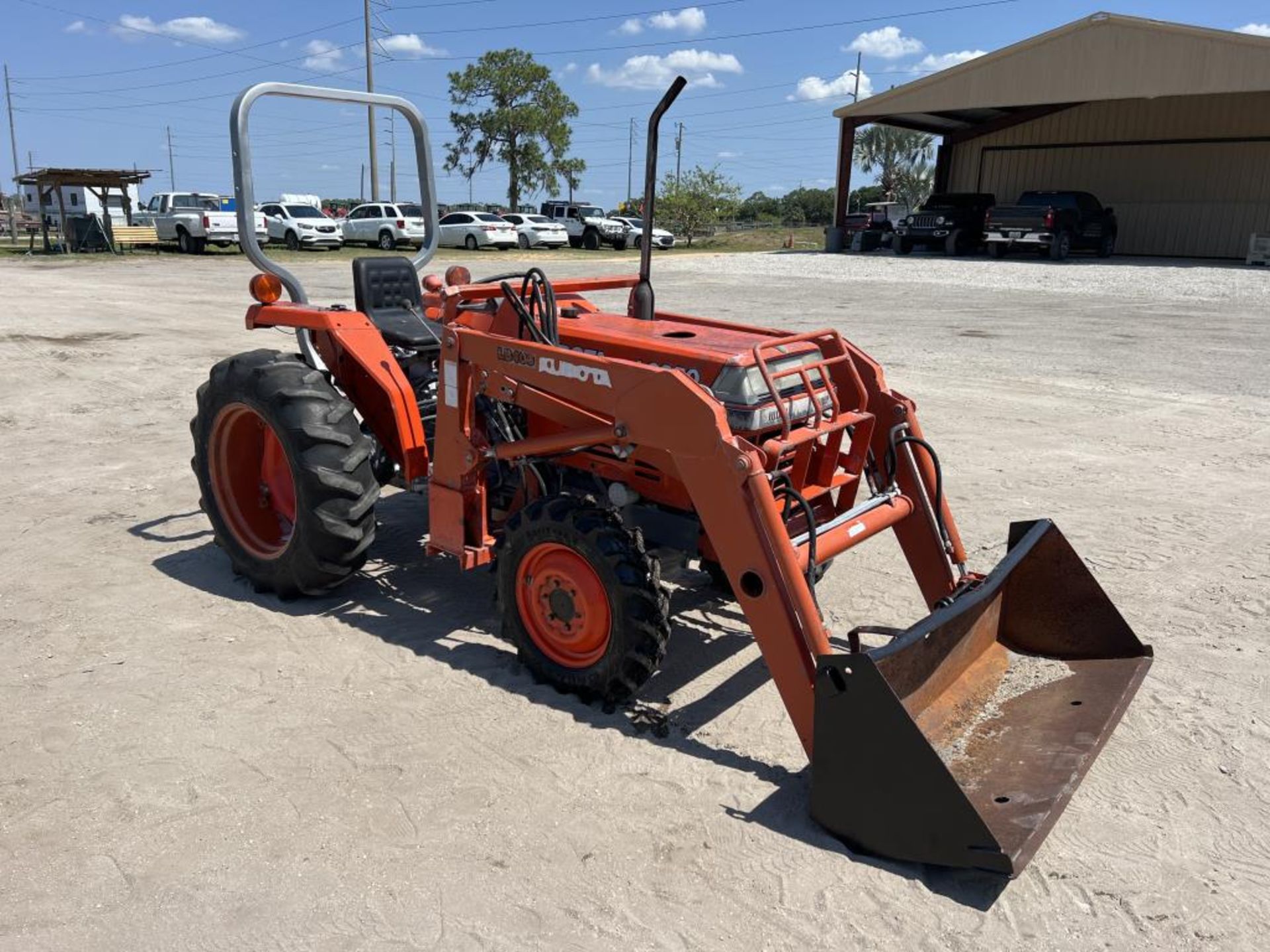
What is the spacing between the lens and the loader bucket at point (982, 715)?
8.48ft

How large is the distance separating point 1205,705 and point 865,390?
65.0 inches

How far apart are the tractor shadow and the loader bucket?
0.12 meters

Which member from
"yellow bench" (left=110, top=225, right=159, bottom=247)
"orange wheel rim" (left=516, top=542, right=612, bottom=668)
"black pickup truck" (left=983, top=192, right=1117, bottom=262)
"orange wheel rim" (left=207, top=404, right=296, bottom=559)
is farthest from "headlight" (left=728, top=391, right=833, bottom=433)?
"yellow bench" (left=110, top=225, right=159, bottom=247)

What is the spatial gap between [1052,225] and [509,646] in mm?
24483

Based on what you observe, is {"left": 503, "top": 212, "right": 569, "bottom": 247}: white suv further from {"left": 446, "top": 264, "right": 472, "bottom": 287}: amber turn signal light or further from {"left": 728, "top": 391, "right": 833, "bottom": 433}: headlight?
{"left": 728, "top": 391, "right": 833, "bottom": 433}: headlight

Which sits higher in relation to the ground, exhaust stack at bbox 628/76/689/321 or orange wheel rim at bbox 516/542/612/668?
exhaust stack at bbox 628/76/689/321

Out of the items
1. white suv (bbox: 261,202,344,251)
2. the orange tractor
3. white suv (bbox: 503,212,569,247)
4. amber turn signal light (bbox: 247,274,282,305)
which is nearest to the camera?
the orange tractor

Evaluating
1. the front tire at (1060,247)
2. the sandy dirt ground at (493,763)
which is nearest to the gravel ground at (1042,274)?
the front tire at (1060,247)

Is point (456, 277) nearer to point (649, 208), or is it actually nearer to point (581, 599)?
point (649, 208)

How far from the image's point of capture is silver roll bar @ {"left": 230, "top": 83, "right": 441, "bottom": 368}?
4.18m

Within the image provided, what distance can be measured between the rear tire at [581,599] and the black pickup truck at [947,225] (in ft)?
86.2

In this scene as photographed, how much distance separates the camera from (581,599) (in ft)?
11.4

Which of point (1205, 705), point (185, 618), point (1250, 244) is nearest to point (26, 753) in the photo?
point (185, 618)

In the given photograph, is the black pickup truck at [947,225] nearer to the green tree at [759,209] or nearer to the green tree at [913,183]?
→ the green tree at [913,183]
